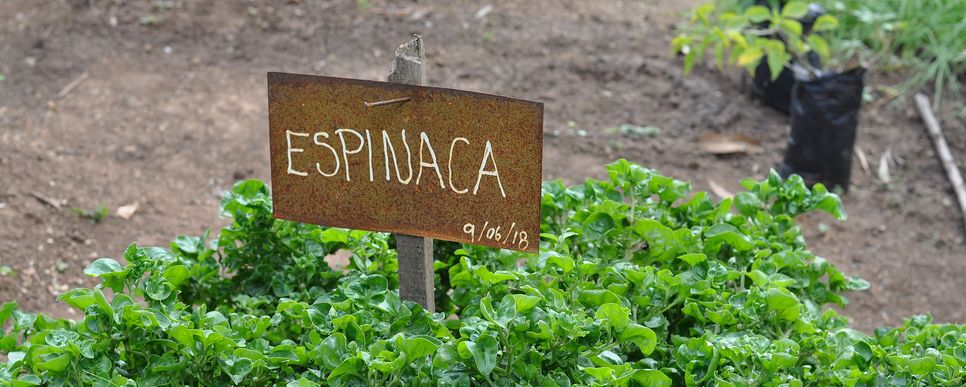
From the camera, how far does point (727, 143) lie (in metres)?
5.33

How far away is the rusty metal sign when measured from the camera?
189cm

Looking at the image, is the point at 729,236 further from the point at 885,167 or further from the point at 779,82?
the point at 779,82

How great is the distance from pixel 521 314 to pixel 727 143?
3.74 m

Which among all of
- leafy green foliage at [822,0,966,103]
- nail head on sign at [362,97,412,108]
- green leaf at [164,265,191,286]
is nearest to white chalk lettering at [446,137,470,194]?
nail head on sign at [362,97,412,108]

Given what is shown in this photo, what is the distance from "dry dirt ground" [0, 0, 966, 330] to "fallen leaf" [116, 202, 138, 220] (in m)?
0.04

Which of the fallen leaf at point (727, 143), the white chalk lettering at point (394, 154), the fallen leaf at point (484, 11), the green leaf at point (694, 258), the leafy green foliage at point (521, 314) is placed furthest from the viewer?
the fallen leaf at point (484, 11)

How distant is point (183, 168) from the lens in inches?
188

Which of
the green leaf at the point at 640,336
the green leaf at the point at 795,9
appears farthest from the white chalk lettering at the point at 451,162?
the green leaf at the point at 795,9

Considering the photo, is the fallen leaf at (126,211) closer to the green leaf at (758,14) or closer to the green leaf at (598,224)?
the green leaf at (598,224)

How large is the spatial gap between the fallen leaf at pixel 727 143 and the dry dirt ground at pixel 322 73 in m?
0.05

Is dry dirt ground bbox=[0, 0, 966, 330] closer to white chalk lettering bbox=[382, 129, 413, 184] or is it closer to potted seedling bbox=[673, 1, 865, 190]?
potted seedling bbox=[673, 1, 865, 190]

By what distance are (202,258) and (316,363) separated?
66 centimetres

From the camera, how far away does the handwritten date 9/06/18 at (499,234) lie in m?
1.94

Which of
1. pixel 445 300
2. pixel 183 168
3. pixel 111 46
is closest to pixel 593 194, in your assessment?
pixel 445 300
